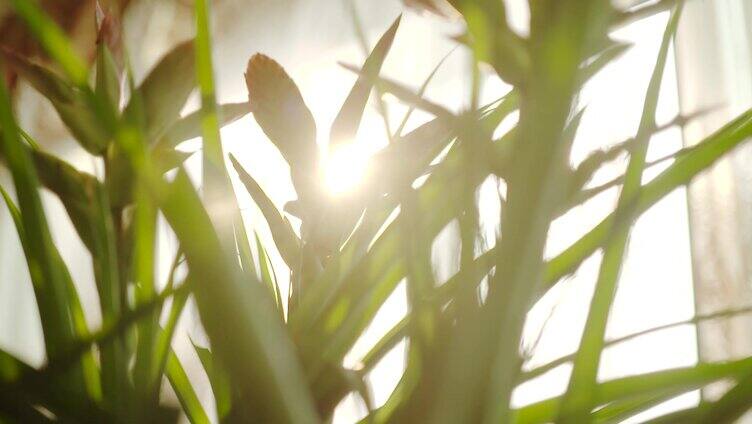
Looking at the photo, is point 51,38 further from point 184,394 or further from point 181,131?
point 184,394

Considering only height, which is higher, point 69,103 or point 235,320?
point 69,103

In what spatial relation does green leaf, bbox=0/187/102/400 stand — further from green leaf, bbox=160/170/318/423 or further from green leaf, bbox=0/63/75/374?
green leaf, bbox=160/170/318/423

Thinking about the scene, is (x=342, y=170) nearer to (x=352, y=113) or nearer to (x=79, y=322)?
(x=352, y=113)

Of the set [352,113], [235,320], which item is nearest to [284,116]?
[352,113]

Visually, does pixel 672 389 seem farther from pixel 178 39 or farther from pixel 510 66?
pixel 178 39

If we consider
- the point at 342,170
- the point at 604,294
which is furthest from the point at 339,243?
the point at 604,294

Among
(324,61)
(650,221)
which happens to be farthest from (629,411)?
(324,61)

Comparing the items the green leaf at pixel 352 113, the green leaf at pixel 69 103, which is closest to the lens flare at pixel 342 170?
the green leaf at pixel 352 113

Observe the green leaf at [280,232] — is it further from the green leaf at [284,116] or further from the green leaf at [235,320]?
the green leaf at [235,320]

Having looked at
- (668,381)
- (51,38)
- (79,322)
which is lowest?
(668,381)

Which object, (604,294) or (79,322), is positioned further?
(79,322)
